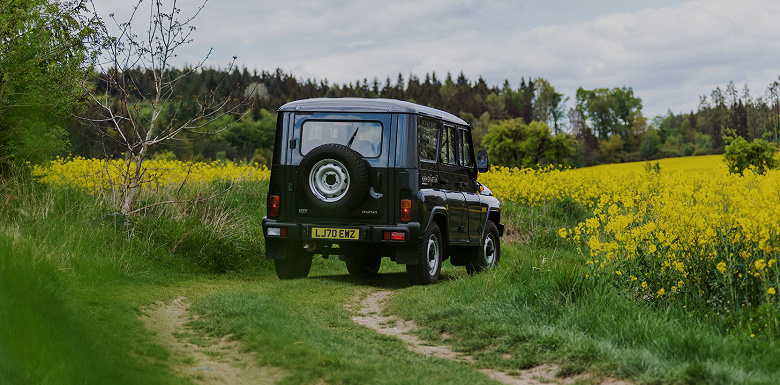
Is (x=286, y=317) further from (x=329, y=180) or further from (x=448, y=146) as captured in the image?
(x=448, y=146)

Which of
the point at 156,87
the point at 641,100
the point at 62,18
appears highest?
the point at 641,100

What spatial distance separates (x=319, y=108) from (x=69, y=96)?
17.3 feet

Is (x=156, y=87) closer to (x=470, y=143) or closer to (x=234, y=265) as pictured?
(x=234, y=265)

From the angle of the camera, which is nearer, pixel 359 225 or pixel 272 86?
pixel 359 225

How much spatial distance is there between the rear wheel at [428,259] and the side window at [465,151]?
5.19ft

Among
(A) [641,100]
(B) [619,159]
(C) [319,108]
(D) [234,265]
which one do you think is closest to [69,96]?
(D) [234,265]

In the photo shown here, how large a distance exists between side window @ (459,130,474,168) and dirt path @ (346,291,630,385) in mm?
2810

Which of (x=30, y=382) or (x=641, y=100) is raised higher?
(x=641, y=100)

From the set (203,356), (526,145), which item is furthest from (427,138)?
(526,145)

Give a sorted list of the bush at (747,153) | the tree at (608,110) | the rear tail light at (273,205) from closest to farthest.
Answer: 1. the rear tail light at (273,205)
2. the bush at (747,153)
3. the tree at (608,110)

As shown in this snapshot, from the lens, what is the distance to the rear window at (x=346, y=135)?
10.6 meters

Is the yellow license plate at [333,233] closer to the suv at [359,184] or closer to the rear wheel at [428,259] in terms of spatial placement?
the suv at [359,184]

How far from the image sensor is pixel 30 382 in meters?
4.89

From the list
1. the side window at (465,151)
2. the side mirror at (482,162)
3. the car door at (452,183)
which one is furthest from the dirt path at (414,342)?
the side mirror at (482,162)
